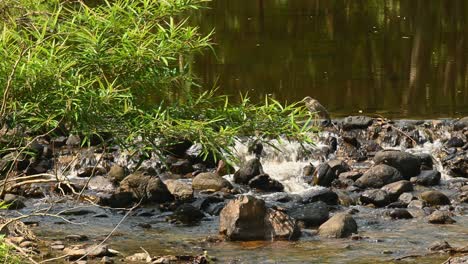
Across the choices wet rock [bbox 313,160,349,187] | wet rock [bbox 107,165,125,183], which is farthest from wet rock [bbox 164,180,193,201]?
wet rock [bbox 313,160,349,187]

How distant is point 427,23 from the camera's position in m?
30.7

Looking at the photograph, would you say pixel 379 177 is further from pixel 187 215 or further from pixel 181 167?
pixel 187 215

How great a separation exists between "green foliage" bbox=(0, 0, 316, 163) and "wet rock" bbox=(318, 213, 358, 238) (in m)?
2.38

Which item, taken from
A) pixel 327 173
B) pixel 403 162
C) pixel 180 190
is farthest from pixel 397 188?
pixel 180 190

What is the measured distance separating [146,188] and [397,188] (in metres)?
3.37

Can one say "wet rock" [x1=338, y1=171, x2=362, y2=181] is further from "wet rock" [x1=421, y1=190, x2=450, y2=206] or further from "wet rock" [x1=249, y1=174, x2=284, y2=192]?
"wet rock" [x1=421, y1=190, x2=450, y2=206]

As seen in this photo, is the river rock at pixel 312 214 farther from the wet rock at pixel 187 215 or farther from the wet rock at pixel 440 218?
the wet rock at pixel 440 218

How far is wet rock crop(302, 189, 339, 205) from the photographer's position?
50.6 ft

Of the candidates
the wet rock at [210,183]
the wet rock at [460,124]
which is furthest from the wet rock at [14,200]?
the wet rock at [460,124]

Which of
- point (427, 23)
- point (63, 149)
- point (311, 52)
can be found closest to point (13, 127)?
point (63, 149)

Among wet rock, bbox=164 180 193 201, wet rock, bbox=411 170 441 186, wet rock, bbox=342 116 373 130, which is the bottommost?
wet rock, bbox=411 170 441 186

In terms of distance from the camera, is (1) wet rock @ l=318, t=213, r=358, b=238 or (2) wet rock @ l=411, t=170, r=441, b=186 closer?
(1) wet rock @ l=318, t=213, r=358, b=238

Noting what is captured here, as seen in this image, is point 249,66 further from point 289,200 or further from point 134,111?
point 134,111

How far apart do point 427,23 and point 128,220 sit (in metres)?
17.8
